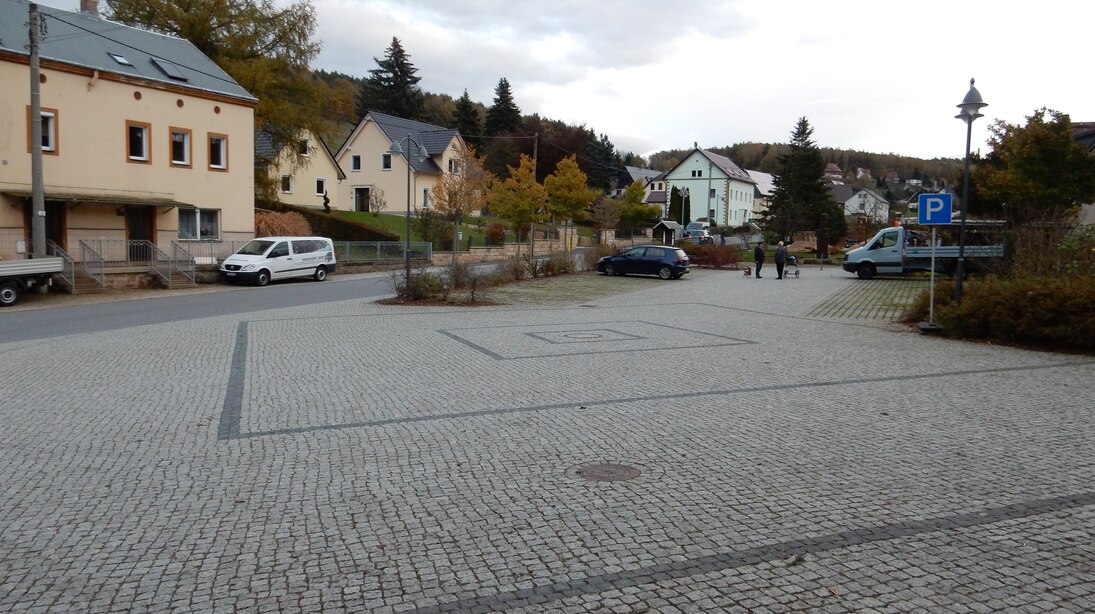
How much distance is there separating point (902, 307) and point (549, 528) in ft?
61.5

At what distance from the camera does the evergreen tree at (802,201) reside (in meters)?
64.9

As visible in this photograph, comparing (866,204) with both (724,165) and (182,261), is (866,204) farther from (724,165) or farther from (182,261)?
(182,261)

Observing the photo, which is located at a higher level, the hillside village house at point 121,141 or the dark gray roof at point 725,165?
the dark gray roof at point 725,165

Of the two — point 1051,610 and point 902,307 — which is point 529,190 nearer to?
point 902,307

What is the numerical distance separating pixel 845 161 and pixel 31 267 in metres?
160

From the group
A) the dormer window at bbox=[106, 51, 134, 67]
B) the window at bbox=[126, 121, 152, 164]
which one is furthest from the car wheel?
the dormer window at bbox=[106, 51, 134, 67]

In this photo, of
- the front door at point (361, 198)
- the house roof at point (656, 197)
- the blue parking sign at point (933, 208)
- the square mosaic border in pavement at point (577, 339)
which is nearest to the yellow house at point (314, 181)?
the front door at point (361, 198)

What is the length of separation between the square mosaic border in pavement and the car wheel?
13920 millimetres

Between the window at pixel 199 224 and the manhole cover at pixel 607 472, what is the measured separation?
1199 inches

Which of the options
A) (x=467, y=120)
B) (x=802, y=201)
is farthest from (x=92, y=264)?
(x=467, y=120)

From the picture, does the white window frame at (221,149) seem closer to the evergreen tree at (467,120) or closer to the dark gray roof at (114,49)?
the dark gray roof at (114,49)

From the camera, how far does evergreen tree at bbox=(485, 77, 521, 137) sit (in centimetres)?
9031

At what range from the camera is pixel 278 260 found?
3050 cm

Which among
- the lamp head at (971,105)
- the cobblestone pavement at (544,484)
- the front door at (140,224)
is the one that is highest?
the lamp head at (971,105)
